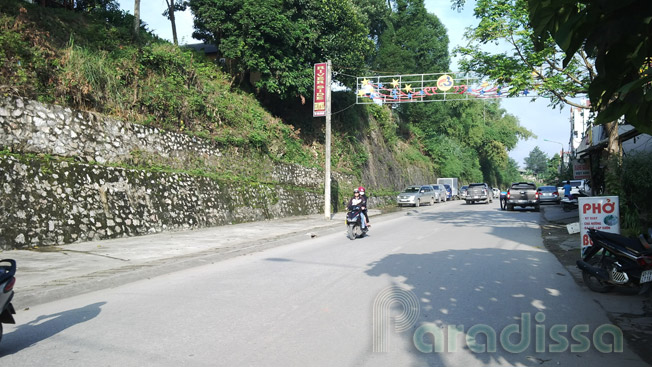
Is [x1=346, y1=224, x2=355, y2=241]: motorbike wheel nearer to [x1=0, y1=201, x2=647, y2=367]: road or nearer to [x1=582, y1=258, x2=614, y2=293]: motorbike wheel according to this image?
[x1=0, y1=201, x2=647, y2=367]: road

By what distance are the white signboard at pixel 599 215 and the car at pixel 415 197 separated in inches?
1010

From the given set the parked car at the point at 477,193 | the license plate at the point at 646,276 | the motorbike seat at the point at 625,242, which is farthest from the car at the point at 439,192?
the license plate at the point at 646,276

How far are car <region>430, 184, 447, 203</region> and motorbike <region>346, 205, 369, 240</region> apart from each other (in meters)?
28.7

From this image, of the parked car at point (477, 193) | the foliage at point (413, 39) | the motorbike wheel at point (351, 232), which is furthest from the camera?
the foliage at point (413, 39)

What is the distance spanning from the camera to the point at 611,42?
95.3 inches

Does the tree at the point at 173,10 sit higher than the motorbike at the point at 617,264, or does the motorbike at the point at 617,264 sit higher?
the tree at the point at 173,10

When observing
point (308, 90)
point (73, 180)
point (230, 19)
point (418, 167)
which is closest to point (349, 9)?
point (308, 90)

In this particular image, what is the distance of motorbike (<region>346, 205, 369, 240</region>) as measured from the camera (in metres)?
14.1

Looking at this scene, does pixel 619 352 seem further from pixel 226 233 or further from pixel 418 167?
pixel 418 167

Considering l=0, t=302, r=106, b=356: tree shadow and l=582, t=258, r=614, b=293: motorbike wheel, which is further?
l=582, t=258, r=614, b=293: motorbike wheel

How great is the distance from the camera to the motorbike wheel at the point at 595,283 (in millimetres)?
6609

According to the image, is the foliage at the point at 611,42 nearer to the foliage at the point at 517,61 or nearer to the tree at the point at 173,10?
the foliage at the point at 517,61

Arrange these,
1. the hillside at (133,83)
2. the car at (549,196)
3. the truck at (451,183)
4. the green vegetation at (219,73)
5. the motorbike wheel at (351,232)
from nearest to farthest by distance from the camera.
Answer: the hillside at (133,83) → the green vegetation at (219,73) → the motorbike wheel at (351,232) → the car at (549,196) → the truck at (451,183)

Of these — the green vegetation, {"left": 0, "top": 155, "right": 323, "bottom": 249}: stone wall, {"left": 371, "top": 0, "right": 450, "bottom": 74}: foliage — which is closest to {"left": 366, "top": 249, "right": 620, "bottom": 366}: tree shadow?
{"left": 0, "top": 155, "right": 323, "bottom": 249}: stone wall
